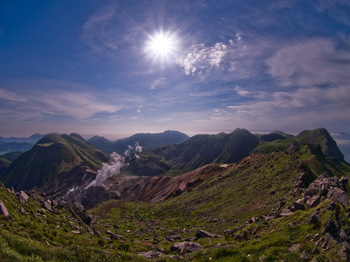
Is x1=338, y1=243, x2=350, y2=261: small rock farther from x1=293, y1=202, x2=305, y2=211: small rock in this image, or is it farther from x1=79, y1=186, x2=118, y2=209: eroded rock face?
x1=79, y1=186, x2=118, y2=209: eroded rock face

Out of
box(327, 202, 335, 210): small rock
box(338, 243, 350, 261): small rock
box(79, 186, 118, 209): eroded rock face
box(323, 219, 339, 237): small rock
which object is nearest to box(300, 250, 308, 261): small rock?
box(338, 243, 350, 261): small rock

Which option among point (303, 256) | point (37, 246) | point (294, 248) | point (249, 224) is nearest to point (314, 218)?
point (294, 248)

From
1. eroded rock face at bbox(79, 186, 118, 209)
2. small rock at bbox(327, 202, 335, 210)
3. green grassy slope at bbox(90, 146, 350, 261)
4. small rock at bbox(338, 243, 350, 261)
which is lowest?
eroded rock face at bbox(79, 186, 118, 209)

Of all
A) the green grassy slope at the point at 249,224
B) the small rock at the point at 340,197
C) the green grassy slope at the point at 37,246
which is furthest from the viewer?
the small rock at the point at 340,197

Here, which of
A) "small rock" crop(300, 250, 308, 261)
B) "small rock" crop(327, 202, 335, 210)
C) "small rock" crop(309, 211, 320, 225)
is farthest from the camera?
"small rock" crop(327, 202, 335, 210)

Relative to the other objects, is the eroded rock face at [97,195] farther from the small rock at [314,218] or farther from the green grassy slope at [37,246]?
the small rock at [314,218]

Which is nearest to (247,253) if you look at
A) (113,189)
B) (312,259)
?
(312,259)

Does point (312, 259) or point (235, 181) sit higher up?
point (312, 259)

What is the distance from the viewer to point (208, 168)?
389 ft

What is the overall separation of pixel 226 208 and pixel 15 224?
45.6 metres

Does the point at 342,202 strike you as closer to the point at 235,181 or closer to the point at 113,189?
the point at 235,181

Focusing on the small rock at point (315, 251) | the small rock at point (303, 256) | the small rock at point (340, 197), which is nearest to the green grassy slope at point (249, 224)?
the small rock at point (315, 251)

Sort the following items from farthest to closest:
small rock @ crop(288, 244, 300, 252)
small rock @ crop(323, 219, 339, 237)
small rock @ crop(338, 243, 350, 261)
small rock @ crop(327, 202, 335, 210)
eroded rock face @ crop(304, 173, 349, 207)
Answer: eroded rock face @ crop(304, 173, 349, 207)
small rock @ crop(327, 202, 335, 210)
small rock @ crop(323, 219, 339, 237)
small rock @ crop(288, 244, 300, 252)
small rock @ crop(338, 243, 350, 261)

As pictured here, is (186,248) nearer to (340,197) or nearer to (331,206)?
(331,206)
